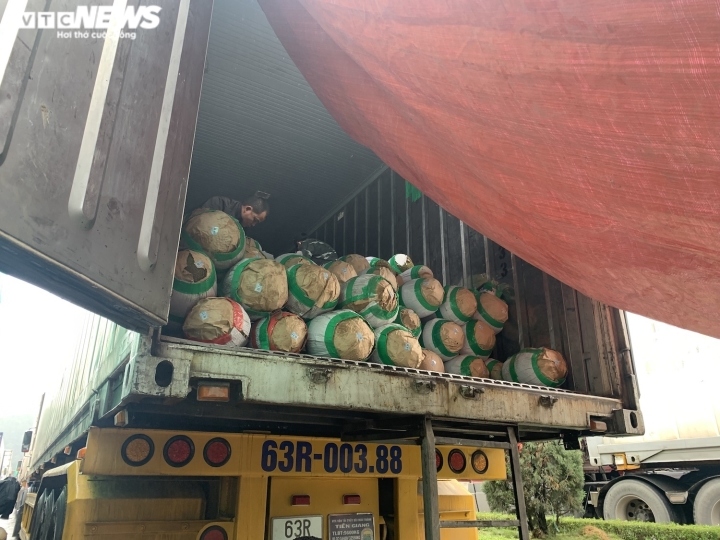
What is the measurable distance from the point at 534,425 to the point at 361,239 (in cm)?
335

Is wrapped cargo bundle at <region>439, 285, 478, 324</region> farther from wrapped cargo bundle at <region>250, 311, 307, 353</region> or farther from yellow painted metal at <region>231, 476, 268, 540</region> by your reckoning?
yellow painted metal at <region>231, 476, 268, 540</region>

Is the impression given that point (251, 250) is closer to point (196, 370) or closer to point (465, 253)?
point (196, 370)

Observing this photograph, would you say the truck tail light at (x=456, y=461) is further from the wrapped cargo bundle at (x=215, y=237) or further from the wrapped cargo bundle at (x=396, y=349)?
the wrapped cargo bundle at (x=215, y=237)

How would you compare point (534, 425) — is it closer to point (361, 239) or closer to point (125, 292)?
point (125, 292)

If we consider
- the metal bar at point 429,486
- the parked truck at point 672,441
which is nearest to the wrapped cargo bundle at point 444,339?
the metal bar at point 429,486

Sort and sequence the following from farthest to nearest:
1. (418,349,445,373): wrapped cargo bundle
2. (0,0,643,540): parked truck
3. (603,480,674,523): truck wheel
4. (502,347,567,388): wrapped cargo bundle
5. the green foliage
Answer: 1. (603,480,674,523): truck wheel
2. the green foliage
3. (502,347,567,388): wrapped cargo bundle
4. (418,349,445,373): wrapped cargo bundle
5. (0,0,643,540): parked truck

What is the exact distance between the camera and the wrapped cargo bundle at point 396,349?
289 cm

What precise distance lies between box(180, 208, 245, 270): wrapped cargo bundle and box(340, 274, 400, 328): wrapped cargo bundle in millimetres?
674

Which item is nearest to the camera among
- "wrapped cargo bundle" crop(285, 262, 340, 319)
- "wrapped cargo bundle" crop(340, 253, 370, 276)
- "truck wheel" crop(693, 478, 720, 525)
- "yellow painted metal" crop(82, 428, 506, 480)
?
"yellow painted metal" crop(82, 428, 506, 480)

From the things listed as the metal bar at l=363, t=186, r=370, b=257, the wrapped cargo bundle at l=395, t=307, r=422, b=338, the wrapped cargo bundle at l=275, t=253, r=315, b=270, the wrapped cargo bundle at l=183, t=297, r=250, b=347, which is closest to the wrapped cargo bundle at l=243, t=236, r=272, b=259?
the wrapped cargo bundle at l=275, t=253, r=315, b=270

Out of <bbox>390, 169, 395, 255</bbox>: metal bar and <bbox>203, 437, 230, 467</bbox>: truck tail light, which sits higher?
<bbox>390, 169, 395, 255</bbox>: metal bar

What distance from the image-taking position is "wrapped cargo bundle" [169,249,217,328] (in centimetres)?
252

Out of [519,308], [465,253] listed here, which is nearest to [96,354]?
[465,253]

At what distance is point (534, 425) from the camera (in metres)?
3.08
